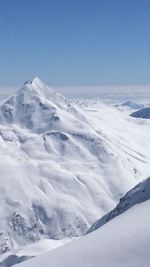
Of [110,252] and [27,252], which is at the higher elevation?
[110,252]

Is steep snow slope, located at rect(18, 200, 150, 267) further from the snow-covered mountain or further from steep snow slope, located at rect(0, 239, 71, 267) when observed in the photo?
steep snow slope, located at rect(0, 239, 71, 267)

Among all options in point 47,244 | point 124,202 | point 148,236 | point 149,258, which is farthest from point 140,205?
point 47,244

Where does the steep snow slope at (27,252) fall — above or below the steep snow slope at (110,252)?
below

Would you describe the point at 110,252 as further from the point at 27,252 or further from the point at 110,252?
the point at 27,252

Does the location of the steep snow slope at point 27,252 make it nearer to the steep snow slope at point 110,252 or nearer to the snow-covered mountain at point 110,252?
→ the snow-covered mountain at point 110,252

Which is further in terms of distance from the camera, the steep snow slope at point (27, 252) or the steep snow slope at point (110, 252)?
the steep snow slope at point (27, 252)

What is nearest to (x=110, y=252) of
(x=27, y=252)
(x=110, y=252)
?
Answer: (x=110, y=252)

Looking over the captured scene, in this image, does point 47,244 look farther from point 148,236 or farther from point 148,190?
point 148,236

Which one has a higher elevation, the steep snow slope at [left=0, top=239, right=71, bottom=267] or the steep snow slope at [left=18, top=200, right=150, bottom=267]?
the steep snow slope at [left=18, top=200, right=150, bottom=267]

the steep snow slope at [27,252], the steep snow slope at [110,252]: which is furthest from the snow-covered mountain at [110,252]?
the steep snow slope at [27,252]

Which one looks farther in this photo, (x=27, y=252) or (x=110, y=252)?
(x=27, y=252)

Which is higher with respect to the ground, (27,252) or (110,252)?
(110,252)

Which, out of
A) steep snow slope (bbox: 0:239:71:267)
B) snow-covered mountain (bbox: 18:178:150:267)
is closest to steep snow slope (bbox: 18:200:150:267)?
snow-covered mountain (bbox: 18:178:150:267)
